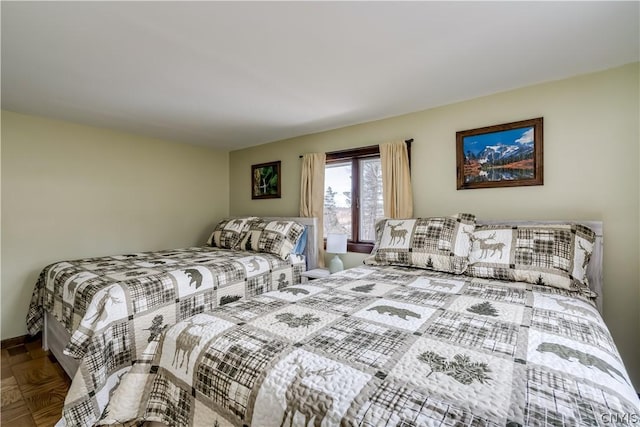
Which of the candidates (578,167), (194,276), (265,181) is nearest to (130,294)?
(194,276)

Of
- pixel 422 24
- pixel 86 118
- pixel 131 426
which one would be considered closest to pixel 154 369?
pixel 131 426

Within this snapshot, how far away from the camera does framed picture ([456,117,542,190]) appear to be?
2.21 metres

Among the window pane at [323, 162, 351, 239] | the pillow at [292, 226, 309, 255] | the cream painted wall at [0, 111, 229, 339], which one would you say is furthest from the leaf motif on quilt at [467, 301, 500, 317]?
the cream painted wall at [0, 111, 229, 339]

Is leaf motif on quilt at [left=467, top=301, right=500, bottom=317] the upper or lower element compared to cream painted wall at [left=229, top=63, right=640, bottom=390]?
lower

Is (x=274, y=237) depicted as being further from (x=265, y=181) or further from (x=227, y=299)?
(x=265, y=181)

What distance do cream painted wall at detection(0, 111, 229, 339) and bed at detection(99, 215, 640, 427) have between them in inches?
102

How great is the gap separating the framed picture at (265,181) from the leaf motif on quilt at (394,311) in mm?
2751

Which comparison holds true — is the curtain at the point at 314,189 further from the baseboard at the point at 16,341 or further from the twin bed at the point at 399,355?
the baseboard at the point at 16,341

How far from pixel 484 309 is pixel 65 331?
2.84 meters

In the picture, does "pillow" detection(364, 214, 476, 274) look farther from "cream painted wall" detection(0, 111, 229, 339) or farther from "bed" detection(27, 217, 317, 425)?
"cream painted wall" detection(0, 111, 229, 339)

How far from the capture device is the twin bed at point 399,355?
71 cm

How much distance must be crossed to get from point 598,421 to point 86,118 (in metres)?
4.00

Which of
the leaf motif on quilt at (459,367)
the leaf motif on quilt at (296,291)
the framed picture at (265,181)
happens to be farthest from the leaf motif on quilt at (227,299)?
the leaf motif on quilt at (459,367)

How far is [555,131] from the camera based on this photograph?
2.15m
